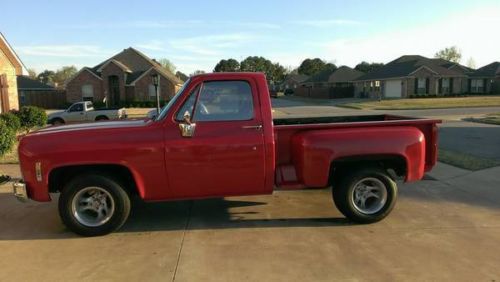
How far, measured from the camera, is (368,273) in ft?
14.7

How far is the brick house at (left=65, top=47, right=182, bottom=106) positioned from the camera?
5441cm

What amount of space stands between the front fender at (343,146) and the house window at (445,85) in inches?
2389

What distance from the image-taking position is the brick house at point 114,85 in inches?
2142

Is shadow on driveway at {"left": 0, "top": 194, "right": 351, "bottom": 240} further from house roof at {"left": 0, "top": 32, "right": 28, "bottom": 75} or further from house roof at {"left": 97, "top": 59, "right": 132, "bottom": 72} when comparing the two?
house roof at {"left": 97, "top": 59, "right": 132, "bottom": 72}

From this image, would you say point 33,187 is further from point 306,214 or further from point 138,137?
point 306,214

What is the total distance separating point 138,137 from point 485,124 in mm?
19351

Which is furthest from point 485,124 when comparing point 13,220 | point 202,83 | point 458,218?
point 13,220

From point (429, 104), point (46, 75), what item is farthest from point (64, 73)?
point (429, 104)

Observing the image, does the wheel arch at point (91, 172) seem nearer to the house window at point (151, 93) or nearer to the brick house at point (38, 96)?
the house window at point (151, 93)

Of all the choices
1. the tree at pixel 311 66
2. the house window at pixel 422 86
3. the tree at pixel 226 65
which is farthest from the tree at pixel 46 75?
the house window at pixel 422 86

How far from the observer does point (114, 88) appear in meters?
55.6

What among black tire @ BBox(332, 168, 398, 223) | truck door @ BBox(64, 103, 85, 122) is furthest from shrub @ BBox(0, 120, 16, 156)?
truck door @ BBox(64, 103, 85, 122)

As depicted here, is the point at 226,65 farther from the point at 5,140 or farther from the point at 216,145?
the point at 216,145

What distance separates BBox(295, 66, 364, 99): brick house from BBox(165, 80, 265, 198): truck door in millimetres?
63417
